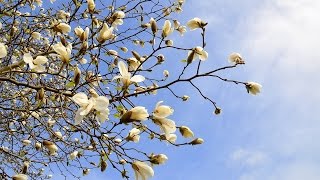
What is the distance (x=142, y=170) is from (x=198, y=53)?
0.85 m

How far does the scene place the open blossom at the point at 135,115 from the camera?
196 centimetres

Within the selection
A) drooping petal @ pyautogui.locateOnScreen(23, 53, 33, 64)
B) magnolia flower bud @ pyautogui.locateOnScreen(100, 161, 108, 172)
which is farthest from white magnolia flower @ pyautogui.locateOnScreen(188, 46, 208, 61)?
drooping petal @ pyautogui.locateOnScreen(23, 53, 33, 64)

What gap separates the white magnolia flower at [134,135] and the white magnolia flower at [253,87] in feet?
2.42

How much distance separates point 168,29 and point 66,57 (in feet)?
2.30

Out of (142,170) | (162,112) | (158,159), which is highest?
(162,112)

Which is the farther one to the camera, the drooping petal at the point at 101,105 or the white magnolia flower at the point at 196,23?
the white magnolia flower at the point at 196,23

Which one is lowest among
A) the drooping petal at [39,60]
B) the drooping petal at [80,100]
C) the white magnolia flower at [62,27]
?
the drooping petal at [80,100]

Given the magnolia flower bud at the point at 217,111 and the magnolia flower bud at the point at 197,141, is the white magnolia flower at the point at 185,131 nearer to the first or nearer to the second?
the magnolia flower bud at the point at 197,141

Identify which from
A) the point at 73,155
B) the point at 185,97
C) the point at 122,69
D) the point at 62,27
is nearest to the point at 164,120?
the point at 122,69

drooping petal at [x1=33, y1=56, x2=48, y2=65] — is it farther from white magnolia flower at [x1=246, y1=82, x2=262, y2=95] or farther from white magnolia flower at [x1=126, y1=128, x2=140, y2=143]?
white magnolia flower at [x1=246, y1=82, x2=262, y2=95]

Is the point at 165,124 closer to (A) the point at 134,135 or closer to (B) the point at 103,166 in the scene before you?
(A) the point at 134,135

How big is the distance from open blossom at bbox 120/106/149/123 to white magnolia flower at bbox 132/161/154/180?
0.27m

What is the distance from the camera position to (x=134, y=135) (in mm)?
2512

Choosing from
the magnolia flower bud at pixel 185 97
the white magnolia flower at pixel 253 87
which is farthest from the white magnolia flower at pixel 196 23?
the magnolia flower bud at pixel 185 97
